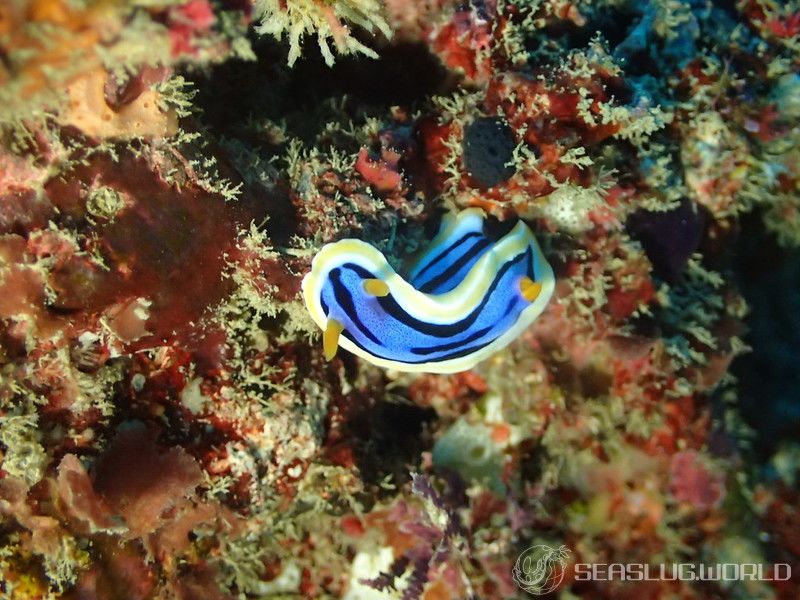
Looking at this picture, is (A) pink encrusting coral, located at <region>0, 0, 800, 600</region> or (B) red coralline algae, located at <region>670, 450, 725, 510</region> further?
(B) red coralline algae, located at <region>670, 450, 725, 510</region>

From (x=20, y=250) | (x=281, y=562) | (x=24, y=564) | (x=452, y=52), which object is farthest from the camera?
(x=281, y=562)

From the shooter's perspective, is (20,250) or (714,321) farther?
(714,321)

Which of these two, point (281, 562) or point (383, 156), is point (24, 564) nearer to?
point (281, 562)

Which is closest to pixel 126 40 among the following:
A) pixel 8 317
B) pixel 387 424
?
pixel 8 317

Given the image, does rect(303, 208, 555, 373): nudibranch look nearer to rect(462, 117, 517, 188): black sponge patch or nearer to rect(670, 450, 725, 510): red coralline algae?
rect(462, 117, 517, 188): black sponge patch

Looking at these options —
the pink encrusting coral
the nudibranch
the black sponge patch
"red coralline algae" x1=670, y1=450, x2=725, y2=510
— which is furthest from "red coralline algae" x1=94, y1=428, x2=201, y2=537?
"red coralline algae" x1=670, y1=450, x2=725, y2=510

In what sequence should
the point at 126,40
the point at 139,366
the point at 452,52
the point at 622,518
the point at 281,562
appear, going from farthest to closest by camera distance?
1. the point at 622,518
2. the point at 281,562
3. the point at 452,52
4. the point at 139,366
5. the point at 126,40
